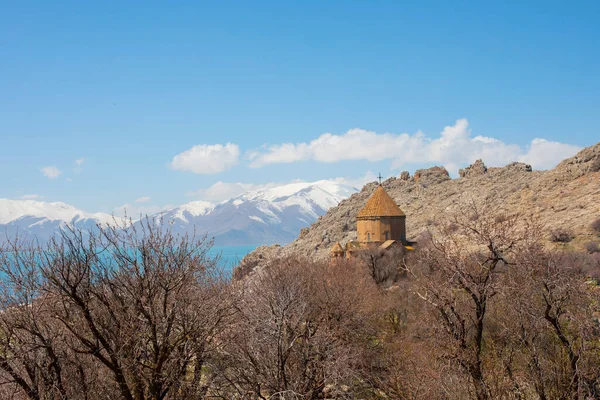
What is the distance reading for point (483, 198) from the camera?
70188 mm

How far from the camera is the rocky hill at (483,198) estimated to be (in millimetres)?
50656

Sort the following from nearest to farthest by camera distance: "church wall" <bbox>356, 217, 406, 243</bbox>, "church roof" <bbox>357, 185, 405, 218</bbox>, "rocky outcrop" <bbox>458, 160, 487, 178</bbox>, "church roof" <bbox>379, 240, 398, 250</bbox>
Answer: "church roof" <bbox>379, 240, 398, 250</bbox>, "church wall" <bbox>356, 217, 406, 243</bbox>, "church roof" <bbox>357, 185, 405, 218</bbox>, "rocky outcrop" <bbox>458, 160, 487, 178</bbox>

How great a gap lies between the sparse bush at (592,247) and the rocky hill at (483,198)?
3.15 feet

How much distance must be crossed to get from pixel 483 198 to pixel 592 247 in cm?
2972

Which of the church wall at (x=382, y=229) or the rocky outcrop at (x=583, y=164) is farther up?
the rocky outcrop at (x=583, y=164)

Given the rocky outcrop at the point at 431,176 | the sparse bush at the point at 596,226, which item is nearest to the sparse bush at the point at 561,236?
the sparse bush at the point at 596,226

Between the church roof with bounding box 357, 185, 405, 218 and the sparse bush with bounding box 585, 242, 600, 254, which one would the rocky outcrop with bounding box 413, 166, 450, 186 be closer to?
the church roof with bounding box 357, 185, 405, 218

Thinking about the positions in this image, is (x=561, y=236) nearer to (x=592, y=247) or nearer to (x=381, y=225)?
(x=592, y=247)

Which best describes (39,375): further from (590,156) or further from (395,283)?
(590,156)

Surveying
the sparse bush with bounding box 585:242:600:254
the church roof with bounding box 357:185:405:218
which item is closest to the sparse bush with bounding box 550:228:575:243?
the sparse bush with bounding box 585:242:600:254

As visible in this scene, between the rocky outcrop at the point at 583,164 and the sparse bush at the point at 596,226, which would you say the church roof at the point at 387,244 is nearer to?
the sparse bush at the point at 596,226

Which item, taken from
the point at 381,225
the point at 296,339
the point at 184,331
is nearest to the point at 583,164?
the point at 381,225

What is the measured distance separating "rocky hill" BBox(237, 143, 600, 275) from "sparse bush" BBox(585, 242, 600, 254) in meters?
0.96

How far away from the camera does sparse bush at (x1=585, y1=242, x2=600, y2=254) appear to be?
1586 inches
